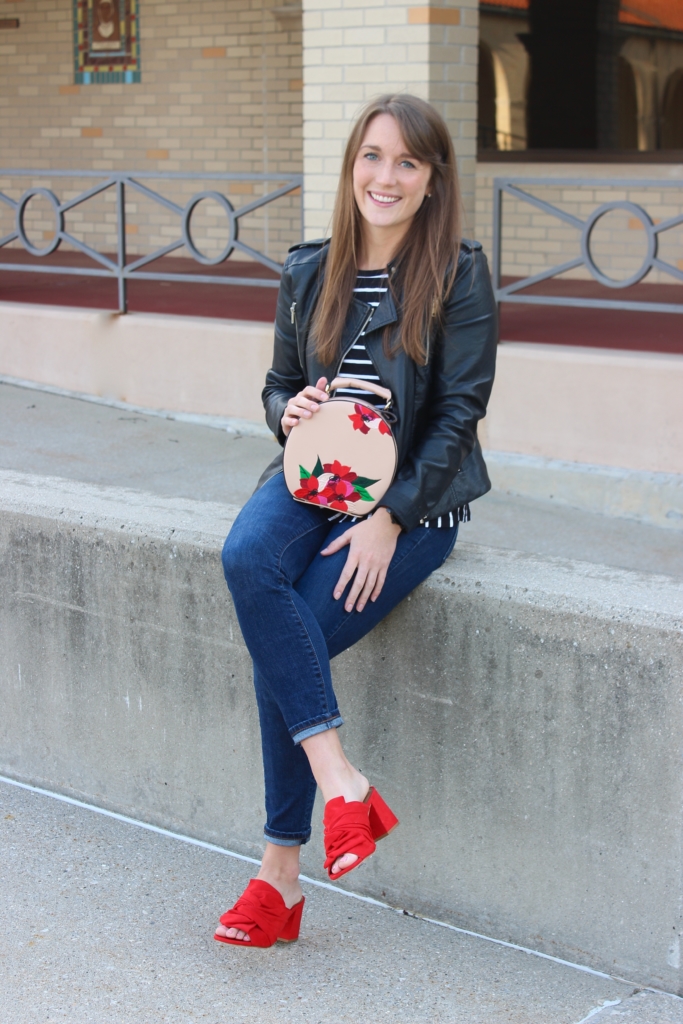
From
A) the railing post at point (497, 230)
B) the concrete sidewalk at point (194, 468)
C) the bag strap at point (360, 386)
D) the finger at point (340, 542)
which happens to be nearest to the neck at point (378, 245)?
the bag strap at point (360, 386)

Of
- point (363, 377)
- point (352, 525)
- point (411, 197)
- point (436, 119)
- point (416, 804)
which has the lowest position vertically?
point (416, 804)

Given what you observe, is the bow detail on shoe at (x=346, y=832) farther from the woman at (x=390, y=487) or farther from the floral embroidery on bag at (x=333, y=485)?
the floral embroidery on bag at (x=333, y=485)

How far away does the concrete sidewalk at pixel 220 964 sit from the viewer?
86.7 inches

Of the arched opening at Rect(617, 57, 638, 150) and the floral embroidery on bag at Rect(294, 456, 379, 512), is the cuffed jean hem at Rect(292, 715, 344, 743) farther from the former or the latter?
the arched opening at Rect(617, 57, 638, 150)

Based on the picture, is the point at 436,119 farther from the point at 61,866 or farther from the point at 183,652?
the point at 61,866

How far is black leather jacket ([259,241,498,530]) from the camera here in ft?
7.91

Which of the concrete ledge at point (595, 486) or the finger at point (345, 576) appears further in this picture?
the concrete ledge at point (595, 486)

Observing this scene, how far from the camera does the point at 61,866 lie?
2.75 m

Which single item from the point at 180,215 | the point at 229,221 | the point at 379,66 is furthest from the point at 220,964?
the point at 180,215

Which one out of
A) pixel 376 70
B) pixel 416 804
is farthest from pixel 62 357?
pixel 416 804

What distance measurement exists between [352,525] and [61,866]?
3.60ft

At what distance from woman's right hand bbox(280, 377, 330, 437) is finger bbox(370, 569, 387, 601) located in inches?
14.0

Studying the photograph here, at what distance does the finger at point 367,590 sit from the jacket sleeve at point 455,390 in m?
0.13

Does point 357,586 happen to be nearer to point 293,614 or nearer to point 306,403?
point 293,614
